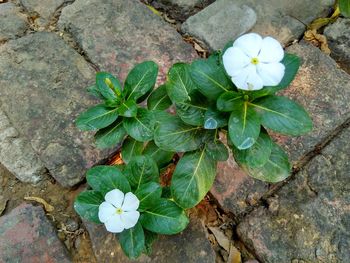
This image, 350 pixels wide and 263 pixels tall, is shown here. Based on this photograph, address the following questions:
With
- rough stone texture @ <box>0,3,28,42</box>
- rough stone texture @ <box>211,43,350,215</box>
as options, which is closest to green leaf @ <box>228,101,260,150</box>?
rough stone texture @ <box>211,43,350,215</box>

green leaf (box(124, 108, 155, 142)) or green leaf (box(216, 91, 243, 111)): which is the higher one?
green leaf (box(216, 91, 243, 111))

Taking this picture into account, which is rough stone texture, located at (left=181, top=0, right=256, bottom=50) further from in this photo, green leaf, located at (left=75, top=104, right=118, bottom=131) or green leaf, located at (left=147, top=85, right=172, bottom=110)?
green leaf, located at (left=75, top=104, right=118, bottom=131)

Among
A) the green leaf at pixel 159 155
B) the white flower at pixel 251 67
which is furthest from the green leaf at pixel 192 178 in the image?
the white flower at pixel 251 67

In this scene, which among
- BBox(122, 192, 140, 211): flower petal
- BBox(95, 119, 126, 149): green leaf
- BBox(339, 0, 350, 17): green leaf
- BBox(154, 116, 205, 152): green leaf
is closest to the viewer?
BBox(122, 192, 140, 211): flower petal

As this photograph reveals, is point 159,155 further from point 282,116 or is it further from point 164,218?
point 282,116

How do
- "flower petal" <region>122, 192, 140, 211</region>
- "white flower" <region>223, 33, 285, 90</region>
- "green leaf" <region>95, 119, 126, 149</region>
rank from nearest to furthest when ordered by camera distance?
"white flower" <region>223, 33, 285, 90</region>, "flower petal" <region>122, 192, 140, 211</region>, "green leaf" <region>95, 119, 126, 149</region>

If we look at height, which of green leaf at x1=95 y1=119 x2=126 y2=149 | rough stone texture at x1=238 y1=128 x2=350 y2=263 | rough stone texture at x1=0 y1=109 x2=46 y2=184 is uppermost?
green leaf at x1=95 y1=119 x2=126 y2=149

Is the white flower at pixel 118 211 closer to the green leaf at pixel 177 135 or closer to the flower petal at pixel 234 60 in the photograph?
the green leaf at pixel 177 135
